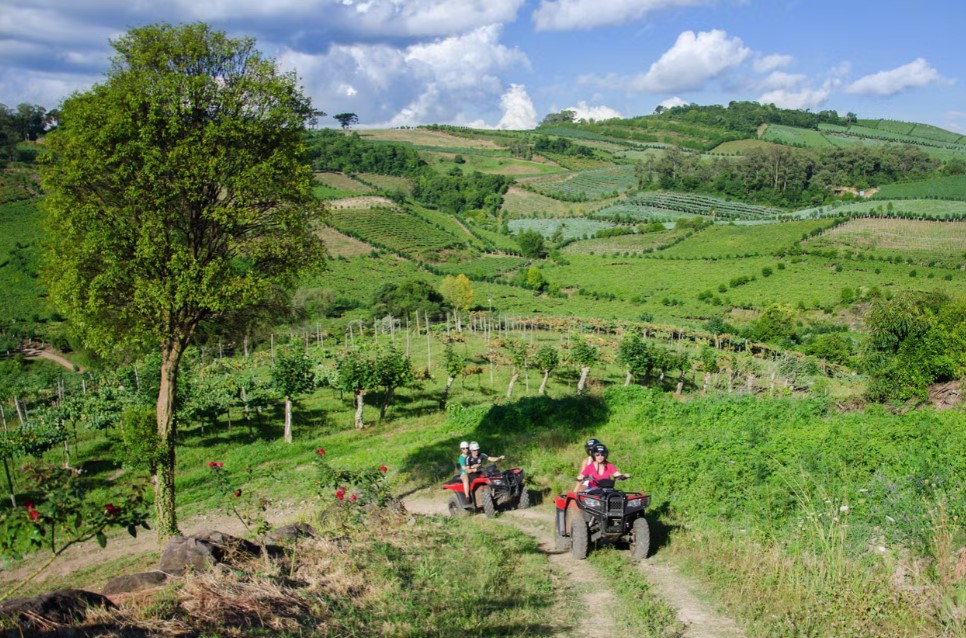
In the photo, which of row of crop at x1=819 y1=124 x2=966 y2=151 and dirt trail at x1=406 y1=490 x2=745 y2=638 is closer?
dirt trail at x1=406 y1=490 x2=745 y2=638

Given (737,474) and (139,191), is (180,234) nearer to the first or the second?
(139,191)

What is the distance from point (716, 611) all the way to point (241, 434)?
21836 mm

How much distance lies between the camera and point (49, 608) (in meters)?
5.95

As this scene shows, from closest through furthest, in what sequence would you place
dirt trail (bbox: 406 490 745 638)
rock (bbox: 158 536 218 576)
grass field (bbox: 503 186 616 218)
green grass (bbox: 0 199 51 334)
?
1. dirt trail (bbox: 406 490 745 638)
2. rock (bbox: 158 536 218 576)
3. green grass (bbox: 0 199 51 334)
4. grass field (bbox: 503 186 616 218)

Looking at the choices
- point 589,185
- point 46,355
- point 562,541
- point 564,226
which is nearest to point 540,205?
point 589,185

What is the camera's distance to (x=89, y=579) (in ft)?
36.8

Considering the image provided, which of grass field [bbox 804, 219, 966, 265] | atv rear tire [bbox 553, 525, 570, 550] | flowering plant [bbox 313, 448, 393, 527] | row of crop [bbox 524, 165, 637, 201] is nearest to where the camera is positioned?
flowering plant [bbox 313, 448, 393, 527]

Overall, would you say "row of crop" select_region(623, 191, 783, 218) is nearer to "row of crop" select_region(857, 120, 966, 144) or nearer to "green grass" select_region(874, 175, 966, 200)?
"green grass" select_region(874, 175, 966, 200)

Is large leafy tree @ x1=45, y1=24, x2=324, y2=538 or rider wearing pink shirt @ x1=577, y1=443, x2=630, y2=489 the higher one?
large leafy tree @ x1=45, y1=24, x2=324, y2=538

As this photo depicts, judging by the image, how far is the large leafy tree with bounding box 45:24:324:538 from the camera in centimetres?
1037

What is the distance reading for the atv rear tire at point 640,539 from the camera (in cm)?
886

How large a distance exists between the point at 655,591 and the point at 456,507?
4.81 metres

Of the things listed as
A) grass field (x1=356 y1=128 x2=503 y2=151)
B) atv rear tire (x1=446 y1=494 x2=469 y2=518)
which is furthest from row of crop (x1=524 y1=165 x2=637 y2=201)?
atv rear tire (x1=446 y1=494 x2=469 y2=518)

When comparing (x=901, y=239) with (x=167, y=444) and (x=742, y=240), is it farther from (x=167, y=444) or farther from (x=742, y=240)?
(x=167, y=444)
